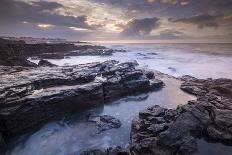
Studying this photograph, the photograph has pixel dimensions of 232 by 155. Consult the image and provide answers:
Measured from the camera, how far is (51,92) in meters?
10.2

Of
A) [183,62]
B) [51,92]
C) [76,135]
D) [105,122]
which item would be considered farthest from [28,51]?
[183,62]

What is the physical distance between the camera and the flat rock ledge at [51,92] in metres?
8.69

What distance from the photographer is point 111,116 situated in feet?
34.1

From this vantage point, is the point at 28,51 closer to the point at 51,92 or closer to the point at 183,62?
the point at 51,92

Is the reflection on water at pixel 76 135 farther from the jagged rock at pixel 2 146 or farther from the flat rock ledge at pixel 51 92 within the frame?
the flat rock ledge at pixel 51 92

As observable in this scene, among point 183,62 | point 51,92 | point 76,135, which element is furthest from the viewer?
point 183,62

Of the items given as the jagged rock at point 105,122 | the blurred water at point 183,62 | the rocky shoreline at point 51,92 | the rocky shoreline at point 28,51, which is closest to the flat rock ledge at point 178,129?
the jagged rock at point 105,122

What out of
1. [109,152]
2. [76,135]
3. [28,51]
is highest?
[28,51]

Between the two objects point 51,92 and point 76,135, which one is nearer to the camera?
point 76,135

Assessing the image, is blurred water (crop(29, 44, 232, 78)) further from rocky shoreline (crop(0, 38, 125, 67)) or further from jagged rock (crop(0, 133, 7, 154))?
jagged rock (crop(0, 133, 7, 154))

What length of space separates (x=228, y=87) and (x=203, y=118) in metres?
7.86

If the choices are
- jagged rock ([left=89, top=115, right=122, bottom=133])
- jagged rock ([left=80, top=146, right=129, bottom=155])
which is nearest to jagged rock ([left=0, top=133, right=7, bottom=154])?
jagged rock ([left=80, top=146, right=129, bottom=155])

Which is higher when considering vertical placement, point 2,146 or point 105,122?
point 105,122

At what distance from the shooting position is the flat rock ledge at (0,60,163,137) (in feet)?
28.5
